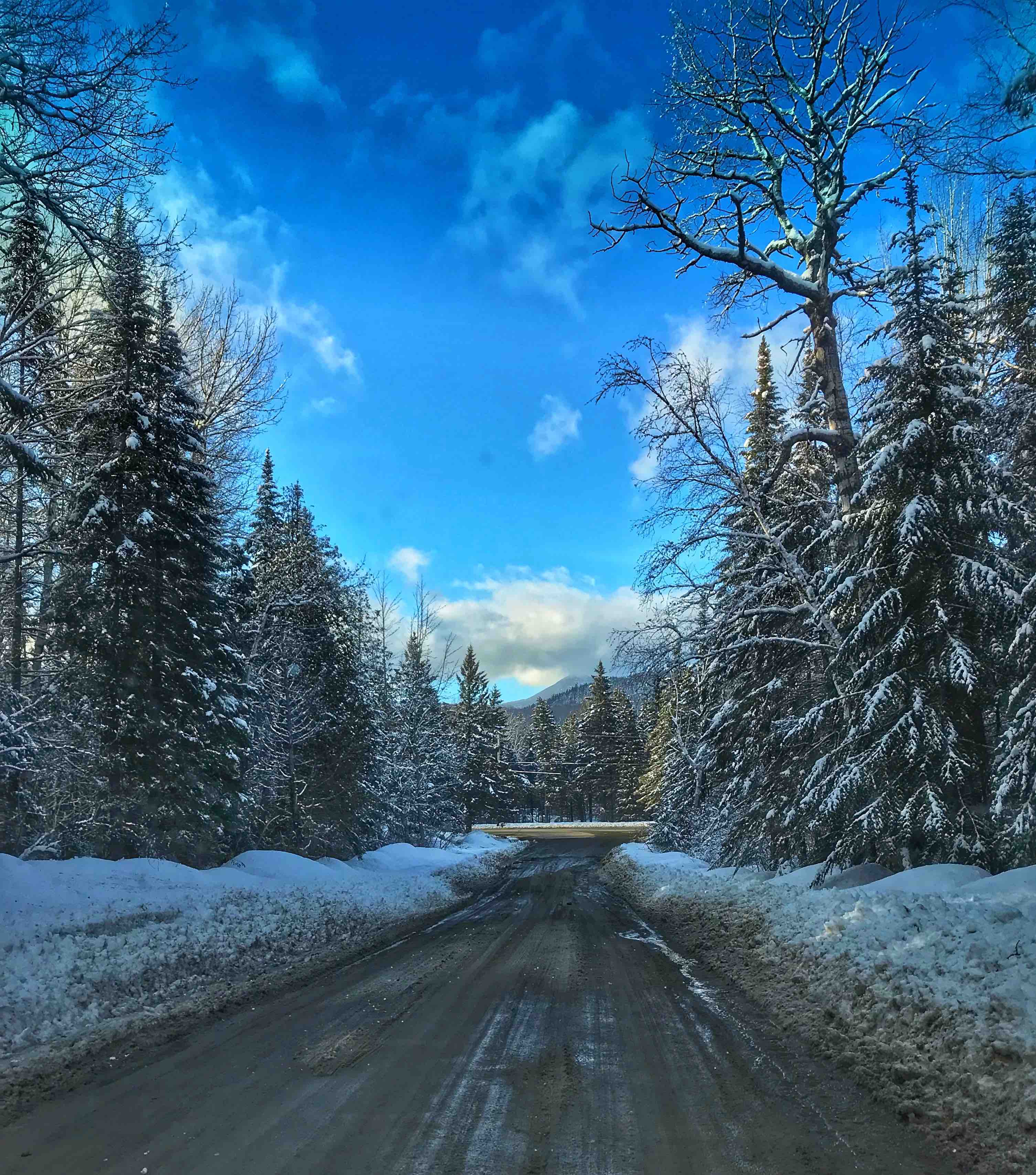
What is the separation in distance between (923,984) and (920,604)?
623 cm

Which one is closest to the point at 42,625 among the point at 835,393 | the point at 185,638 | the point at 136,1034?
the point at 185,638

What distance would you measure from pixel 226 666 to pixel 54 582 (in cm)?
399

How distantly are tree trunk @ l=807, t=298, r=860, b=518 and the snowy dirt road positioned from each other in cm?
862

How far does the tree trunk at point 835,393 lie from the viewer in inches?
499

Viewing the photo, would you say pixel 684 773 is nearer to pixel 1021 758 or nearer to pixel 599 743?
pixel 1021 758

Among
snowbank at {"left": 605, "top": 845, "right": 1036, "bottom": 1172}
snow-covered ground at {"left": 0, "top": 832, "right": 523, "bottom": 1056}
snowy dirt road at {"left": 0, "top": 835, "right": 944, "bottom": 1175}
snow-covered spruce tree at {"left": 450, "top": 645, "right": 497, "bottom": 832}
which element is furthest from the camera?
snow-covered spruce tree at {"left": 450, "top": 645, "right": 497, "bottom": 832}

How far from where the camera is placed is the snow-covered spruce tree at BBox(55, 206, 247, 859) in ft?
49.1

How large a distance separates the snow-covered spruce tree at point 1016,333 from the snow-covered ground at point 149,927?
12971mm

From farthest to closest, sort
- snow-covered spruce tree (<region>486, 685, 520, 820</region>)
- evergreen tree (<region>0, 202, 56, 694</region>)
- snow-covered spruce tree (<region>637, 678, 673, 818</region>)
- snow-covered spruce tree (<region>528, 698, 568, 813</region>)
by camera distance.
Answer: snow-covered spruce tree (<region>528, 698, 568, 813</region>) < snow-covered spruce tree (<region>486, 685, 520, 820</region>) < snow-covered spruce tree (<region>637, 678, 673, 818</region>) < evergreen tree (<region>0, 202, 56, 694</region>)

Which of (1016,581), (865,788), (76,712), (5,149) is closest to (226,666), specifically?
(76,712)

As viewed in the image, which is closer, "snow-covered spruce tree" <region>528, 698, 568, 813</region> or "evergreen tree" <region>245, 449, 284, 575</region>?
"evergreen tree" <region>245, 449, 284, 575</region>

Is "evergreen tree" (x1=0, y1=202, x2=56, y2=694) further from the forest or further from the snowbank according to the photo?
the snowbank

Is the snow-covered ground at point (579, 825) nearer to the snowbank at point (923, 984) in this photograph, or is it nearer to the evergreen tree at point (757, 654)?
the evergreen tree at point (757, 654)

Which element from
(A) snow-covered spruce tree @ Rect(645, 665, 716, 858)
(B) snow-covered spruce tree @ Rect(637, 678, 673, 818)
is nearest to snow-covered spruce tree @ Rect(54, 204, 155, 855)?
(A) snow-covered spruce tree @ Rect(645, 665, 716, 858)
